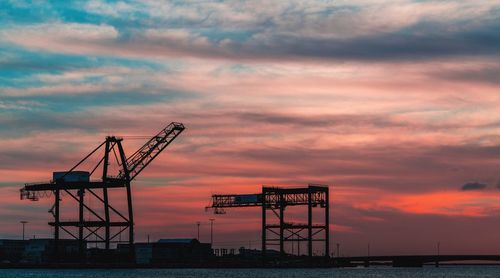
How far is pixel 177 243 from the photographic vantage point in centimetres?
19838

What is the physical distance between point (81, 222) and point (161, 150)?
1923 centimetres

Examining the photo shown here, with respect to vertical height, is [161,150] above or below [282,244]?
above

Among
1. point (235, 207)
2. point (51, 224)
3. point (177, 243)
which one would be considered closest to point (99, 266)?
point (51, 224)

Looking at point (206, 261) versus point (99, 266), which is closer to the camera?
point (99, 266)

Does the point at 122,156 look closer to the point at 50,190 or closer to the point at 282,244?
the point at 50,190

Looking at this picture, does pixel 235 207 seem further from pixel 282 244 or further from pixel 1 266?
pixel 1 266

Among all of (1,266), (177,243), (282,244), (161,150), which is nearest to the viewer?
(161,150)

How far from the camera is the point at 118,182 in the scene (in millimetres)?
146500

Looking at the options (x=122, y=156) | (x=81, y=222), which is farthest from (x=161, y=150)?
(x=81, y=222)

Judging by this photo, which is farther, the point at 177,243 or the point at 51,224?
the point at 177,243

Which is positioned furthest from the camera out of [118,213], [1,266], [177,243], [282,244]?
[177,243]

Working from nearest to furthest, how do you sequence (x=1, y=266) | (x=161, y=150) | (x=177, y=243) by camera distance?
(x=161, y=150) < (x=1, y=266) < (x=177, y=243)

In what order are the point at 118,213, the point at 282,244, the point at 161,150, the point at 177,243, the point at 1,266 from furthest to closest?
the point at 177,243 → the point at 1,266 → the point at 282,244 → the point at 161,150 → the point at 118,213

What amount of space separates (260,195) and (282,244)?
9.79m
